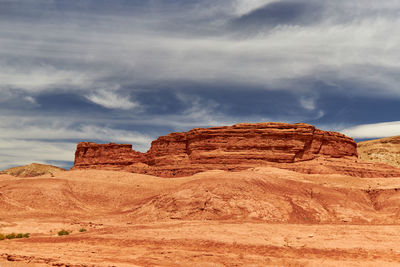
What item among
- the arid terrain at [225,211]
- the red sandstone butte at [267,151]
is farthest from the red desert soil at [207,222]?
the red sandstone butte at [267,151]

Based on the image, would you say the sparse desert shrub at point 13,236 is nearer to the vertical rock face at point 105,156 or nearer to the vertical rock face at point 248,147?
the vertical rock face at point 248,147

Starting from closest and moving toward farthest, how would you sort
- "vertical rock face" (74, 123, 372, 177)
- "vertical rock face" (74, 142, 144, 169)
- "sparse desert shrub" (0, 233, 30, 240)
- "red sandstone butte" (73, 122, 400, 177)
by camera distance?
"sparse desert shrub" (0, 233, 30, 240) < "red sandstone butte" (73, 122, 400, 177) < "vertical rock face" (74, 123, 372, 177) < "vertical rock face" (74, 142, 144, 169)

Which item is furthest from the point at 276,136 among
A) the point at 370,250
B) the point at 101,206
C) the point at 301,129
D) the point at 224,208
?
the point at 370,250

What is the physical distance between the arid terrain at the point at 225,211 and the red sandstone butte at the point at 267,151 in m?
0.14

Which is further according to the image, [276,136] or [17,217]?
[276,136]

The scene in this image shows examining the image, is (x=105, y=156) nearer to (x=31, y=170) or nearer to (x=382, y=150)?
(x=31, y=170)

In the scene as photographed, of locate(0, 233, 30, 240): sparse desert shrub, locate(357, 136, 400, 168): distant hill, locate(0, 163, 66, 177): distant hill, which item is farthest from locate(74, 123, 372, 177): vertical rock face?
locate(0, 163, 66, 177): distant hill

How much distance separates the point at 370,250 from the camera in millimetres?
15086

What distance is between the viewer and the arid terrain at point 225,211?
47.9 feet

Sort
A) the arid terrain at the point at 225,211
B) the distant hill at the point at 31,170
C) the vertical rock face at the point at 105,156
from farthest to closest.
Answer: the distant hill at the point at 31,170 < the vertical rock face at the point at 105,156 < the arid terrain at the point at 225,211

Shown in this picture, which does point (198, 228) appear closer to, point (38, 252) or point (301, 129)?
point (38, 252)

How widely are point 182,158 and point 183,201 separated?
106 ft

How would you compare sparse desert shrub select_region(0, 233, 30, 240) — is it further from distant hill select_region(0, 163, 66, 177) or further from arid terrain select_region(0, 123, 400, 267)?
distant hill select_region(0, 163, 66, 177)

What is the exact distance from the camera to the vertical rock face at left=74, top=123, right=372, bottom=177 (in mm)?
50500
